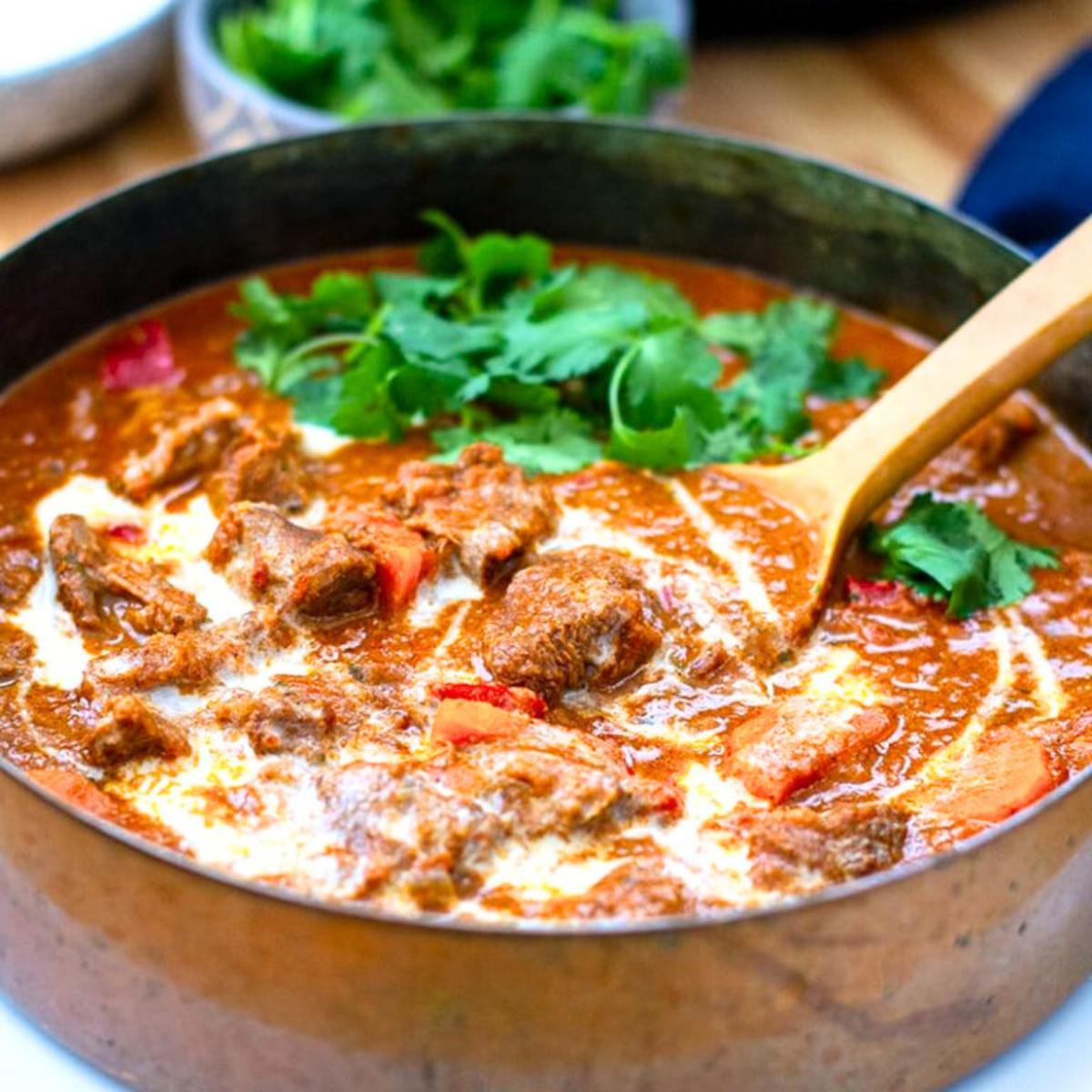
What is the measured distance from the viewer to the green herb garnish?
581cm

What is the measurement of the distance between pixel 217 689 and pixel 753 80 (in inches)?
170

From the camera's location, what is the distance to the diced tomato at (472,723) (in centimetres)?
315

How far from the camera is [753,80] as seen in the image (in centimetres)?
686

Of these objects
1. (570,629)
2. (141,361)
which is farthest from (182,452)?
(570,629)

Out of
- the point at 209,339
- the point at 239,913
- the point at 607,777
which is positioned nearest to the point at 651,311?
the point at 209,339

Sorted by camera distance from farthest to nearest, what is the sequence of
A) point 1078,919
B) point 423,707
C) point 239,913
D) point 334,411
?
point 334,411
point 423,707
point 1078,919
point 239,913

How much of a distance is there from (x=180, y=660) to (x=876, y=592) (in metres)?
1.42

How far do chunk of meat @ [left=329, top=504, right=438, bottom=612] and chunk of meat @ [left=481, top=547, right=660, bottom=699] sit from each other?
172 mm

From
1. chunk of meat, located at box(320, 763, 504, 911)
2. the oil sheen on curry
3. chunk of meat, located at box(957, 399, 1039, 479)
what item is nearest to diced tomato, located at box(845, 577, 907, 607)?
the oil sheen on curry

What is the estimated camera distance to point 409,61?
6.12 meters

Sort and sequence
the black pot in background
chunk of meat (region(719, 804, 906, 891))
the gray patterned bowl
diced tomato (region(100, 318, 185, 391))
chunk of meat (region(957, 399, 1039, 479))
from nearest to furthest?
chunk of meat (region(719, 804, 906, 891)), chunk of meat (region(957, 399, 1039, 479)), diced tomato (region(100, 318, 185, 391)), the gray patterned bowl, the black pot in background

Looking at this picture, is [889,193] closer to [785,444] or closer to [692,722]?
[785,444]

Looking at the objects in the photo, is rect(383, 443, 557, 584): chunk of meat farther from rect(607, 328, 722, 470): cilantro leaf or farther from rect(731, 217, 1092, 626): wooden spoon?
rect(731, 217, 1092, 626): wooden spoon

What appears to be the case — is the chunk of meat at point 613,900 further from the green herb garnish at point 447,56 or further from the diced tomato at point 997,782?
the green herb garnish at point 447,56
